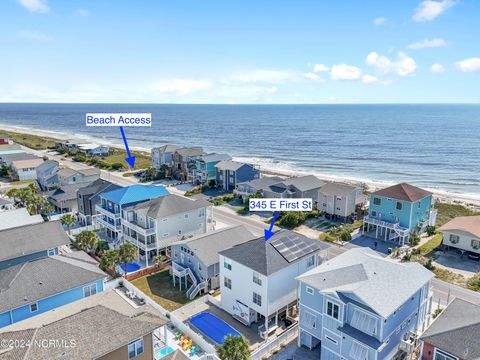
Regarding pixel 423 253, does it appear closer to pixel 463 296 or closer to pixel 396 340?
pixel 463 296

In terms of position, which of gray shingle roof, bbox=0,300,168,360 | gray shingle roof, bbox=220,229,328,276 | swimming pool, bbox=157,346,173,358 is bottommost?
swimming pool, bbox=157,346,173,358

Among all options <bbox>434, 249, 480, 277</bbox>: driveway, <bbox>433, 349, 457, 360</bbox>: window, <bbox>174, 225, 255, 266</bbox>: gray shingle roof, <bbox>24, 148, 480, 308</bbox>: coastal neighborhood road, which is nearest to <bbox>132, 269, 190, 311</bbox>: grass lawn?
<bbox>174, 225, 255, 266</bbox>: gray shingle roof

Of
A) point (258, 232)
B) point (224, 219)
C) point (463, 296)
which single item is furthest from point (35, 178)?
point (463, 296)

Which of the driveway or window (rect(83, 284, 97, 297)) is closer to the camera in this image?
window (rect(83, 284, 97, 297))

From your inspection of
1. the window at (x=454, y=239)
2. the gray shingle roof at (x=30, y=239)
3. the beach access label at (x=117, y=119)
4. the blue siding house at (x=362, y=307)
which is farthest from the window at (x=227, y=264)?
the window at (x=454, y=239)

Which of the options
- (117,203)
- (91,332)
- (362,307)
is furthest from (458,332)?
(117,203)

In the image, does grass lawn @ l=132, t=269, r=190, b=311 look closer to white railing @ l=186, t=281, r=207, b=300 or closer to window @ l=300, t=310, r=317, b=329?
white railing @ l=186, t=281, r=207, b=300
